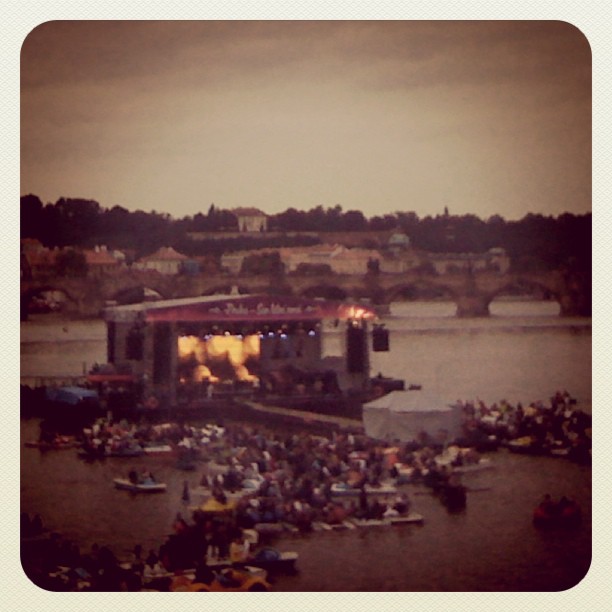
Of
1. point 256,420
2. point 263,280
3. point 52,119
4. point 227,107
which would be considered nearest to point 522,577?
point 256,420

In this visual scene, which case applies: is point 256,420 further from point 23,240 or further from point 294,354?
point 23,240

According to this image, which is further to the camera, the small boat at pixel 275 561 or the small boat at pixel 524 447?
the small boat at pixel 524 447

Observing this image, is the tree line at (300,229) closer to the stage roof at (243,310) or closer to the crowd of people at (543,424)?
the stage roof at (243,310)

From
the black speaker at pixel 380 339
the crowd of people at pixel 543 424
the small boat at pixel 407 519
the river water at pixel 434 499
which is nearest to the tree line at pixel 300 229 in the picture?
the river water at pixel 434 499

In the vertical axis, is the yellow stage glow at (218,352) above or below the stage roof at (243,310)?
below

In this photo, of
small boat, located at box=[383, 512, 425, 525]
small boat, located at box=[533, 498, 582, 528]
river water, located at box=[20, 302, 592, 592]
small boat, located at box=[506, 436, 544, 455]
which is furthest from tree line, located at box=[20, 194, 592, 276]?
small boat, located at box=[383, 512, 425, 525]

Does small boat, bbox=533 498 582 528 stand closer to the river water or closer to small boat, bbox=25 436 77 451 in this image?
the river water
